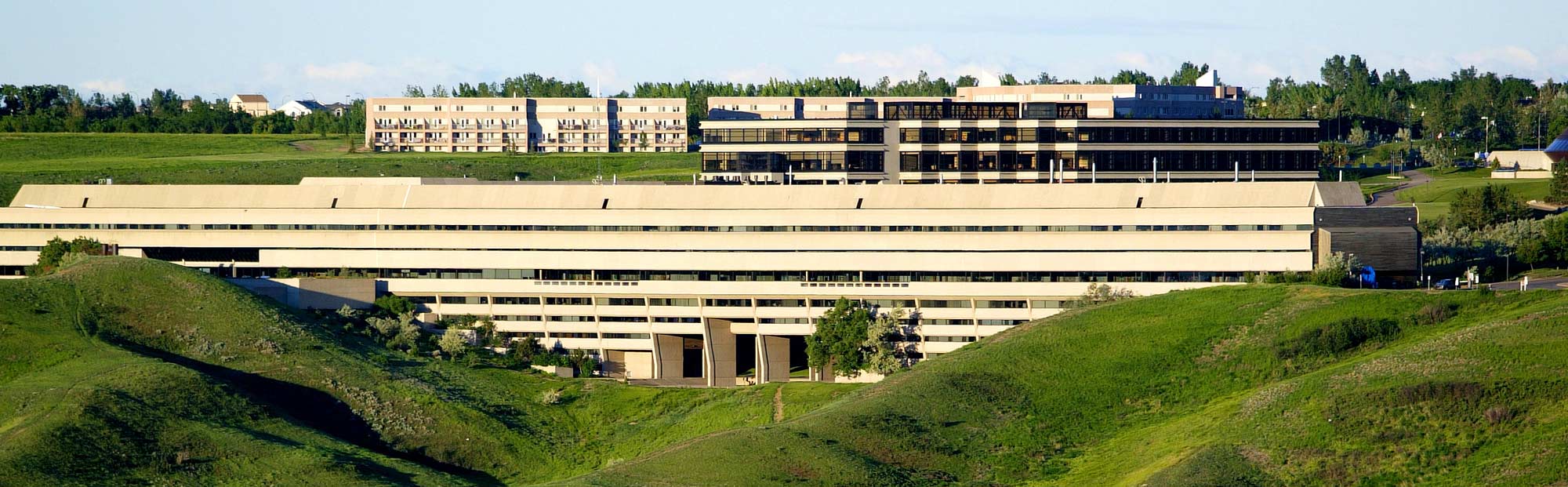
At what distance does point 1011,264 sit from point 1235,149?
34582 mm

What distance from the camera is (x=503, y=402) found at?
105 metres

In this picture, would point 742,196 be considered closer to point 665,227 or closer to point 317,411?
point 665,227

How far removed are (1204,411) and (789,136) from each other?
70.3 m

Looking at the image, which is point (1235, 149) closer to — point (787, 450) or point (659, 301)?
point (659, 301)

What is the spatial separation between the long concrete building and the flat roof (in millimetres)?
161

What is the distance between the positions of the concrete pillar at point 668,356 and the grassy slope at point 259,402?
18.1 meters

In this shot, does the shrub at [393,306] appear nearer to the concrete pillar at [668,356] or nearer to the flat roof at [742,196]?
the flat roof at [742,196]

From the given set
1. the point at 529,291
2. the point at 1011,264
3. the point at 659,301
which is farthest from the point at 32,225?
the point at 1011,264

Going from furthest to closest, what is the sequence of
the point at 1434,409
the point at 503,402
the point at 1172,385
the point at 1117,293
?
the point at 1117,293 < the point at 503,402 < the point at 1172,385 < the point at 1434,409

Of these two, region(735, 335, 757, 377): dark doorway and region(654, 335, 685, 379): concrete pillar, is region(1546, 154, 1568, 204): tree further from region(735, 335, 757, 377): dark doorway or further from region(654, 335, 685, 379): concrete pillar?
region(654, 335, 685, 379): concrete pillar

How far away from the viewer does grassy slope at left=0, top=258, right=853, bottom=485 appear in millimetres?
80500

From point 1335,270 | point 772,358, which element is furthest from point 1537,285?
point 772,358

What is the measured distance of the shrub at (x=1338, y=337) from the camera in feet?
310

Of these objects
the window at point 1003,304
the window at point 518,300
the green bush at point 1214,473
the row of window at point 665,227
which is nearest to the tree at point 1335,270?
the row of window at point 665,227
